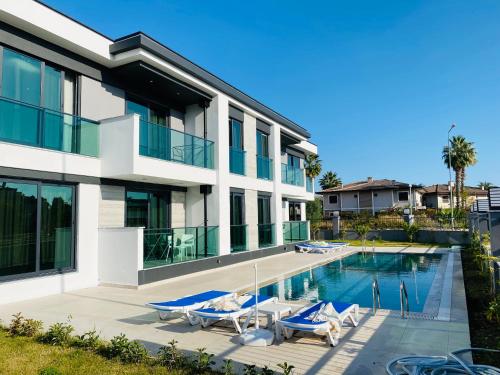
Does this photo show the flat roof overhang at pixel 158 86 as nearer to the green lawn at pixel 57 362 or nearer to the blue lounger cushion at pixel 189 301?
the blue lounger cushion at pixel 189 301

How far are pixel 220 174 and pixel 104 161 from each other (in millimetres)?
5367

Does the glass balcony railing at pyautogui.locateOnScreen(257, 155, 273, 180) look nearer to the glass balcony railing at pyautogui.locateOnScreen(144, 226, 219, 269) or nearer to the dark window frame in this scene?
the glass balcony railing at pyautogui.locateOnScreen(144, 226, 219, 269)

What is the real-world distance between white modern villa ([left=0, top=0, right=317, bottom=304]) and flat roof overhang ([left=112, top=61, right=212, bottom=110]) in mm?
50

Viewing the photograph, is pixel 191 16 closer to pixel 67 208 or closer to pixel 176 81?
pixel 176 81

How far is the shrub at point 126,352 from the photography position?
5539 millimetres

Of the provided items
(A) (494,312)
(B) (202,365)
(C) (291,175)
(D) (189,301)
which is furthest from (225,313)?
(C) (291,175)

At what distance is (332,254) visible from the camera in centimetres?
2111

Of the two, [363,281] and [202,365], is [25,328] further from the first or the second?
[363,281]

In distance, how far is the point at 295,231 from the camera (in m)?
24.5

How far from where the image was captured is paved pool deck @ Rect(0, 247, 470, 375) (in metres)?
5.64

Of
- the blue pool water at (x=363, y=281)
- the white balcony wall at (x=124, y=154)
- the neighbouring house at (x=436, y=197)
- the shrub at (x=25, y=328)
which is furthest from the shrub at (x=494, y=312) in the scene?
the neighbouring house at (x=436, y=197)

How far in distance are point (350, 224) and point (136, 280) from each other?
24910mm

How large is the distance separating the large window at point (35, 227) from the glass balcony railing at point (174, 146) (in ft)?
9.71

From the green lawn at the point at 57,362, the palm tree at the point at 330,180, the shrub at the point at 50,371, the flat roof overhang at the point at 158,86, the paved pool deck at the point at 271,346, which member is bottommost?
the paved pool deck at the point at 271,346
